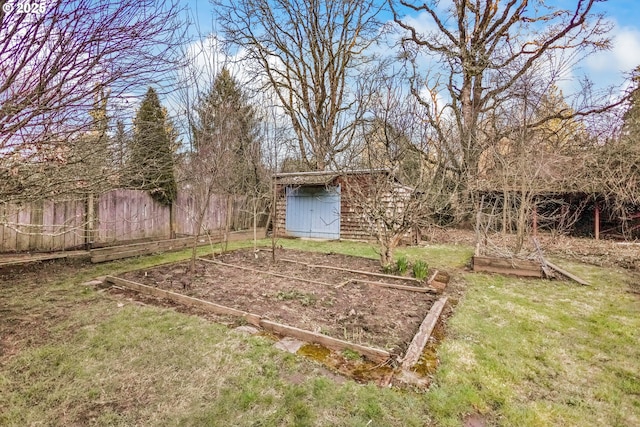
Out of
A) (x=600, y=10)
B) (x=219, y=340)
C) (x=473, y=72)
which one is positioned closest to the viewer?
(x=219, y=340)

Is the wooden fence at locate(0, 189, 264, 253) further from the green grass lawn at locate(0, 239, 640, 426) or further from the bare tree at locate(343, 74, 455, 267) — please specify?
the bare tree at locate(343, 74, 455, 267)

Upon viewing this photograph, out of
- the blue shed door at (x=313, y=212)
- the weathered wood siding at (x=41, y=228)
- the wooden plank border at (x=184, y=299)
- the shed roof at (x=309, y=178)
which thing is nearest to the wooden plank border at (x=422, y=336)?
the wooden plank border at (x=184, y=299)

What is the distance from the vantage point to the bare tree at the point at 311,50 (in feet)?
50.4

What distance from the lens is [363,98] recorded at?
6.38 meters

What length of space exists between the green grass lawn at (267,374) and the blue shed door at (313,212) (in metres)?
7.83

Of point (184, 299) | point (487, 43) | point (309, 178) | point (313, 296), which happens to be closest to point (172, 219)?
point (309, 178)

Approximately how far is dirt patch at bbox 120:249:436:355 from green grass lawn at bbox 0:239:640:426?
554 mm

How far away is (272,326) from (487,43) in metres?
16.4

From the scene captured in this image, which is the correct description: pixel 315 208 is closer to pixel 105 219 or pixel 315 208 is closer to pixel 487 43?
pixel 105 219

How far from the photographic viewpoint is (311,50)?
1585 cm

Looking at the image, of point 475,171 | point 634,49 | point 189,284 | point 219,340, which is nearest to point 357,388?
point 219,340

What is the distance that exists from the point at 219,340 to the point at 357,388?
1.56 metres

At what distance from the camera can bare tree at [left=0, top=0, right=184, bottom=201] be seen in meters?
2.21

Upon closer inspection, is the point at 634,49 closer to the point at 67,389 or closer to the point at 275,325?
the point at 275,325
